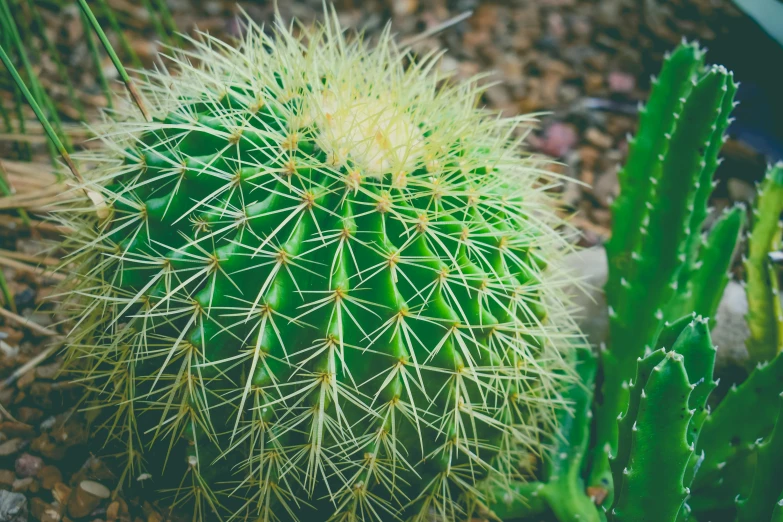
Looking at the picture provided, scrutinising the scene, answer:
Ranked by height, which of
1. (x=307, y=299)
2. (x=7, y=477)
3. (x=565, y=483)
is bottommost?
(x=7, y=477)


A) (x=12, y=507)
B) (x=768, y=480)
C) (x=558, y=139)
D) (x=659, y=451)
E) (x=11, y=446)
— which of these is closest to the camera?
(x=659, y=451)

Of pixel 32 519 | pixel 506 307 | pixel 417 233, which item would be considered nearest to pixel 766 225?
pixel 506 307

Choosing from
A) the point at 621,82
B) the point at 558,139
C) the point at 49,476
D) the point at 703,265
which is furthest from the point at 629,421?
the point at 621,82

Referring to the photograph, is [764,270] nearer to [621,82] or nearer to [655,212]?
[655,212]

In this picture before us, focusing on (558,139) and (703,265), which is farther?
(558,139)

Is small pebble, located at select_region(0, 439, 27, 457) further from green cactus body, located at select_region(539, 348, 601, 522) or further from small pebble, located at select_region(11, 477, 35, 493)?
green cactus body, located at select_region(539, 348, 601, 522)

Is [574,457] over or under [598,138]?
under
